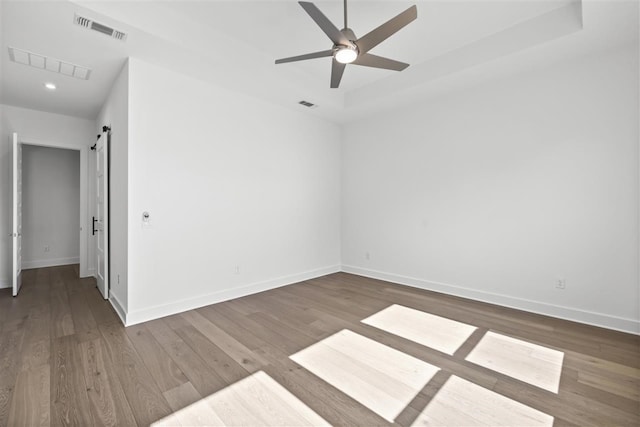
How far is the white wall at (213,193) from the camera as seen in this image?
318 cm

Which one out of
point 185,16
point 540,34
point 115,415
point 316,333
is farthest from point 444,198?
point 115,415

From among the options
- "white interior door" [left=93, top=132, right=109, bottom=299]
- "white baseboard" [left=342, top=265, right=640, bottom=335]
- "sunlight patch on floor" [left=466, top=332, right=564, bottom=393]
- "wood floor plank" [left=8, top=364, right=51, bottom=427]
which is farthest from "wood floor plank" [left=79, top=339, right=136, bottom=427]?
"white baseboard" [left=342, top=265, right=640, bottom=335]

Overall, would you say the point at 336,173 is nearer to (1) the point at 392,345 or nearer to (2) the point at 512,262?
Answer: (2) the point at 512,262

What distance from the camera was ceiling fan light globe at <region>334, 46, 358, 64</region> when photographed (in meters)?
2.37

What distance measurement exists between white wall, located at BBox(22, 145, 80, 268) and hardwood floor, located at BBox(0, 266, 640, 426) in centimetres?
307

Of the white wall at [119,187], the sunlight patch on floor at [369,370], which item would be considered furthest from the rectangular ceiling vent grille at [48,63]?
the sunlight patch on floor at [369,370]

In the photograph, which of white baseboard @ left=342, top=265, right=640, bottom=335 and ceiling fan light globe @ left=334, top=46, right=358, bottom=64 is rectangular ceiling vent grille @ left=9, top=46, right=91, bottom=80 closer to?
ceiling fan light globe @ left=334, top=46, right=358, bottom=64

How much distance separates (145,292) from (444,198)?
161 inches

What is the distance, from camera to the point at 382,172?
5000 mm

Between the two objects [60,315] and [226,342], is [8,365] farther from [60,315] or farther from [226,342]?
[226,342]

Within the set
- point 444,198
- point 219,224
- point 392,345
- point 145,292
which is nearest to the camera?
point 392,345

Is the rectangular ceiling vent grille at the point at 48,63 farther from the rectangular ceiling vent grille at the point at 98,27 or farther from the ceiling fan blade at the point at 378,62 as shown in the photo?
the ceiling fan blade at the point at 378,62

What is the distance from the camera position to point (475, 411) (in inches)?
69.7

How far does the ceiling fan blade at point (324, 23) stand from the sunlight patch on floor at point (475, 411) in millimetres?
2695
